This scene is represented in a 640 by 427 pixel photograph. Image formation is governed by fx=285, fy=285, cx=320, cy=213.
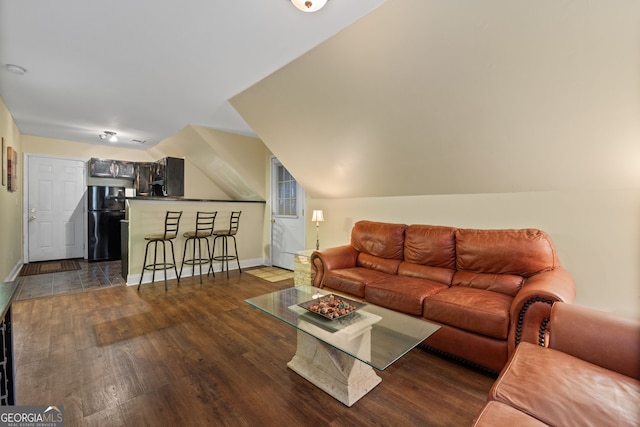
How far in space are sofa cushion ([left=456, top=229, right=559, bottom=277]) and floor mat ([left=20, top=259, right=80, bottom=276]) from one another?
621 centimetres

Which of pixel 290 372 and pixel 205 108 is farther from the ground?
pixel 205 108

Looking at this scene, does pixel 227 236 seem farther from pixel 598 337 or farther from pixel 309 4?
pixel 598 337

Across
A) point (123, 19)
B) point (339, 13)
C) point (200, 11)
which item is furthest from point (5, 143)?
point (339, 13)

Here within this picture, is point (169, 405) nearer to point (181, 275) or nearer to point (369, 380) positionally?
point (369, 380)

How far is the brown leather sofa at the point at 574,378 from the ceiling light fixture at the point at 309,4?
88.0 inches

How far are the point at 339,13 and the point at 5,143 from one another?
4.47 meters

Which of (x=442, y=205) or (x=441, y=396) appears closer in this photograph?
(x=441, y=396)

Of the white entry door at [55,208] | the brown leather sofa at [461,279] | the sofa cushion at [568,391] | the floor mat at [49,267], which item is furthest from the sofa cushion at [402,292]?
the white entry door at [55,208]

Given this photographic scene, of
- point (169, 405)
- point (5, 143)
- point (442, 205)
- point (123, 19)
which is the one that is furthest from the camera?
point (5, 143)

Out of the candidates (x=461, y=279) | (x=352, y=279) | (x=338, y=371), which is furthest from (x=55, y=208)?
(x=461, y=279)

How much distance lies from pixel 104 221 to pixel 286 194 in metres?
3.78

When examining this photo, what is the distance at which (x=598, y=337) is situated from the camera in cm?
137

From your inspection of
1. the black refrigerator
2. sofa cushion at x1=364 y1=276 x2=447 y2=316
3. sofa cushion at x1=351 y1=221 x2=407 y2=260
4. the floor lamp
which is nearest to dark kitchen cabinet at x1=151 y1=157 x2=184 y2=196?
the black refrigerator

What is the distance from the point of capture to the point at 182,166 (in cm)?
577
